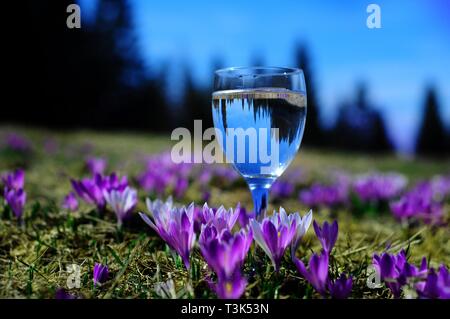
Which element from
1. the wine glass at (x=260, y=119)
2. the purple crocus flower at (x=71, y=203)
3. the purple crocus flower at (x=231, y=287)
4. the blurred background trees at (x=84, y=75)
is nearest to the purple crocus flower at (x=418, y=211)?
the wine glass at (x=260, y=119)

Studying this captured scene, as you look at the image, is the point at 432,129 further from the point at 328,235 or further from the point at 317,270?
the point at 317,270

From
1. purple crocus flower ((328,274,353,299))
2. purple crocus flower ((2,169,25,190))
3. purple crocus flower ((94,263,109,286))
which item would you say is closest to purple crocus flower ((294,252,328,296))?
purple crocus flower ((328,274,353,299))

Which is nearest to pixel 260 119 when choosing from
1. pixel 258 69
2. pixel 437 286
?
pixel 258 69

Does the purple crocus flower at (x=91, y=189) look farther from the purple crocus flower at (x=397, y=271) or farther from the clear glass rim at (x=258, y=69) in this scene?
the purple crocus flower at (x=397, y=271)

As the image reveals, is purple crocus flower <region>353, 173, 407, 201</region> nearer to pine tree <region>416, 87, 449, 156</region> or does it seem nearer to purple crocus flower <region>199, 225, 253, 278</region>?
purple crocus flower <region>199, 225, 253, 278</region>

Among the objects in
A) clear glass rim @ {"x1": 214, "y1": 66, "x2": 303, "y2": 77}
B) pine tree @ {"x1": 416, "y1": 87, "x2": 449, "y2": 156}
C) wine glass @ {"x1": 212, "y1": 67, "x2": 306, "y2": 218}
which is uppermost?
clear glass rim @ {"x1": 214, "y1": 66, "x2": 303, "y2": 77}
